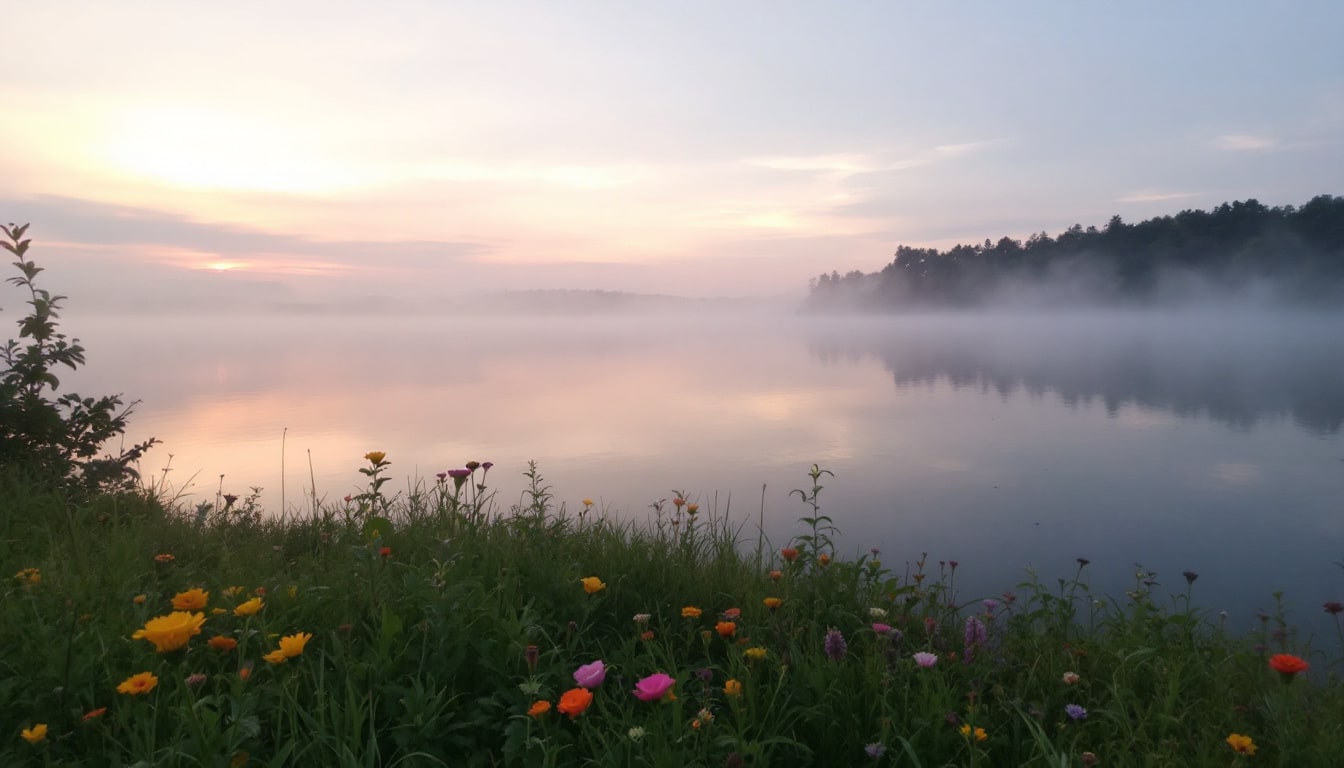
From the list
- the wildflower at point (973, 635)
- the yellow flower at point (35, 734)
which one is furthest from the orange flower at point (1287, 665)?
the yellow flower at point (35, 734)

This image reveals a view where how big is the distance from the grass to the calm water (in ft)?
8.14

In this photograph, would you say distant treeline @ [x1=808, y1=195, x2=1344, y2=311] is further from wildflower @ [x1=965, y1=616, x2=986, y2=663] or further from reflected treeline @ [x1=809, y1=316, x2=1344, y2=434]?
wildflower @ [x1=965, y1=616, x2=986, y2=663]

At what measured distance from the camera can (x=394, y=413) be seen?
14.3 meters

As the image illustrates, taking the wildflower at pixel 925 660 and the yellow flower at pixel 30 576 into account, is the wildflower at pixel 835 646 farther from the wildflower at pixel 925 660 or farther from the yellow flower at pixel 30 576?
the yellow flower at pixel 30 576

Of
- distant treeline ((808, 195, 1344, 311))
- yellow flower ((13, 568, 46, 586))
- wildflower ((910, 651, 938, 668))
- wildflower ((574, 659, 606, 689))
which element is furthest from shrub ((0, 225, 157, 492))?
distant treeline ((808, 195, 1344, 311))

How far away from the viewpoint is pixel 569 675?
8.02ft

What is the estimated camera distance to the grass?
1.98 meters

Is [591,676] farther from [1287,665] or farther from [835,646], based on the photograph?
[1287,665]

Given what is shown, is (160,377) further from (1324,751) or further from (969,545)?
(1324,751)

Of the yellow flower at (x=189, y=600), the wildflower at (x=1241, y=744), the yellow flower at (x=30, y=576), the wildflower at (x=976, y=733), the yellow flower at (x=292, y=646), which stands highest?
the yellow flower at (x=189, y=600)

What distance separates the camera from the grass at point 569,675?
6.48 ft

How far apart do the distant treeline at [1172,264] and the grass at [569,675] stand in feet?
296

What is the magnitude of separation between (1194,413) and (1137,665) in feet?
46.2

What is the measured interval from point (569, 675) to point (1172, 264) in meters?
94.0
